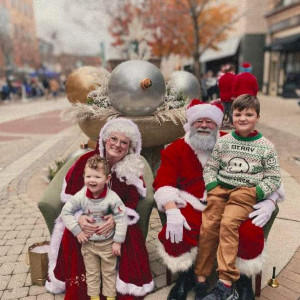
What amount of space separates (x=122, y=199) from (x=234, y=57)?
88.4 ft

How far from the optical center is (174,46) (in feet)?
85.6

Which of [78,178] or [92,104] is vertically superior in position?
[92,104]

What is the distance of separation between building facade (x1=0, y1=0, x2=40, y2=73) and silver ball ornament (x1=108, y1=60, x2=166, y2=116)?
1514 inches

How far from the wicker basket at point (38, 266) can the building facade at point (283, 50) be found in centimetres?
1806

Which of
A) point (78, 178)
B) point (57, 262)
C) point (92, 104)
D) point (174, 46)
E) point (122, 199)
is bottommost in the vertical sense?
point (57, 262)

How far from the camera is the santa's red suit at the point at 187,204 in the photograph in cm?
239

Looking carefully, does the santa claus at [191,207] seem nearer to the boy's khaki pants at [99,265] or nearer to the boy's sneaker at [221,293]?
the boy's sneaker at [221,293]

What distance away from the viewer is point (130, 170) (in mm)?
2637

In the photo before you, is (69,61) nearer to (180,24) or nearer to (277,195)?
(180,24)

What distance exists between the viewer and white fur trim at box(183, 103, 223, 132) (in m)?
2.71

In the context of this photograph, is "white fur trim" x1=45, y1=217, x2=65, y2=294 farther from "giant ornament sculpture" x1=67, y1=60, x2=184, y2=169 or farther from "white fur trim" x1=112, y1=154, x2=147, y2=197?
"giant ornament sculpture" x1=67, y1=60, x2=184, y2=169

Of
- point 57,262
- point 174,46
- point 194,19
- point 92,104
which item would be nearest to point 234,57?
point 174,46

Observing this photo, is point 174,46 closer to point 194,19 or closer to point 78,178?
point 194,19

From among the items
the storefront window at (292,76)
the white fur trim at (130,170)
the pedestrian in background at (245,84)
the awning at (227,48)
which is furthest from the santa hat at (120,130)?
the awning at (227,48)
